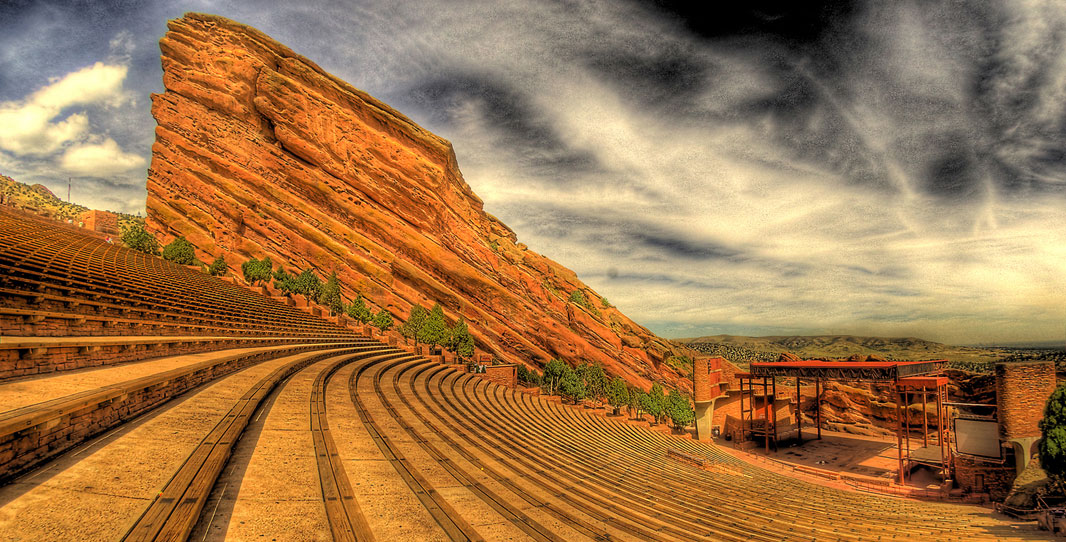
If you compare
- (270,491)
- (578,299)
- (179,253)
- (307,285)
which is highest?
(179,253)

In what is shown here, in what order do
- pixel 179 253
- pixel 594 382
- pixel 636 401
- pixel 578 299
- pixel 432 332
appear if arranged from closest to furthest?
1. pixel 432 332
2. pixel 179 253
3. pixel 594 382
4. pixel 636 401
5. pixel 578 299

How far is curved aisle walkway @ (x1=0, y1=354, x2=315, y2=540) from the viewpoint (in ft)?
9.34

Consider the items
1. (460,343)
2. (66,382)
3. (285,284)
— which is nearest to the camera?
(66,382)

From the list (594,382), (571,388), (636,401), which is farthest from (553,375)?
(636,401)

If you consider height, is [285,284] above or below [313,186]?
below

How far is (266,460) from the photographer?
16.1 feet

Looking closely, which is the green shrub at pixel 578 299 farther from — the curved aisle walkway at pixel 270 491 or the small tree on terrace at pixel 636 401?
the curved aisle walkway at pixel 270 491

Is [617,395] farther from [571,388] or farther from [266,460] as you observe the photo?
[266,460]

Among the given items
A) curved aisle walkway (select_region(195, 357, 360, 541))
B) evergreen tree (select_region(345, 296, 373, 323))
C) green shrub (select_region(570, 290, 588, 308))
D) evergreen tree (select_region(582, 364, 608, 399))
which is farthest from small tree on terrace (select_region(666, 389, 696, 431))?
curved aisle walkway (select_region(195, 357, 360, 541))

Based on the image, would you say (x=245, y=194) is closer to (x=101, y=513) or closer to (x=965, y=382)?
(x=101, y=513)

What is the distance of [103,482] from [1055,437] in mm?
Result: 24495

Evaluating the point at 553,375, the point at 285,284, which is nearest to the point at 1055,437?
the point at 553,375

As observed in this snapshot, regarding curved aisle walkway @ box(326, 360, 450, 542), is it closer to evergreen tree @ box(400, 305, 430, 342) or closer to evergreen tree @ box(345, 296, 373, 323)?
evergreen tree @ box(400, 305, 430, 342)

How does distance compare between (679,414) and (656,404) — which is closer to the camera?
(679,414)
